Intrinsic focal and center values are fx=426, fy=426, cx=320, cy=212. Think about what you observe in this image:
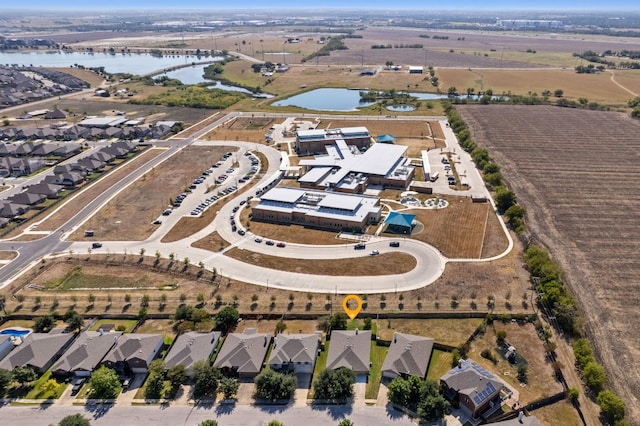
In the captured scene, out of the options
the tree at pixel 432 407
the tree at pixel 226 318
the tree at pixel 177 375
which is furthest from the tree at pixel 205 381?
the tree at pixel 432 407

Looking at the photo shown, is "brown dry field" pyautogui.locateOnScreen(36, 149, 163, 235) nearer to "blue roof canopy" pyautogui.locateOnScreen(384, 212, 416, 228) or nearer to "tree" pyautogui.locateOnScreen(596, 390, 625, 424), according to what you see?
"blue roof canopy" pyautogui.locateOnScreen(384, 212, 416, 228)

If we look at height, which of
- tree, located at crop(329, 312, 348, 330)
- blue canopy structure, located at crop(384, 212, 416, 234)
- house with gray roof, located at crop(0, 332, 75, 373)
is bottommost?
house with gray roof, located at crop(0, 332, 75, 373)

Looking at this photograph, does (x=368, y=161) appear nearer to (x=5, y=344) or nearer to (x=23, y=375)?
(x=5, y=344)


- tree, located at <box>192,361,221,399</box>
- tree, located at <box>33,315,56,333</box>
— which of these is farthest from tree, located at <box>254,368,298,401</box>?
tree, located at <box>33,315,56,333</box>

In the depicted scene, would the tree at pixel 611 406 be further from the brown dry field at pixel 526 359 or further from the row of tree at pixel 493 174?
the row of tree at pixel 493 174

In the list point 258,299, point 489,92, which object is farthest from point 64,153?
point 489,92
